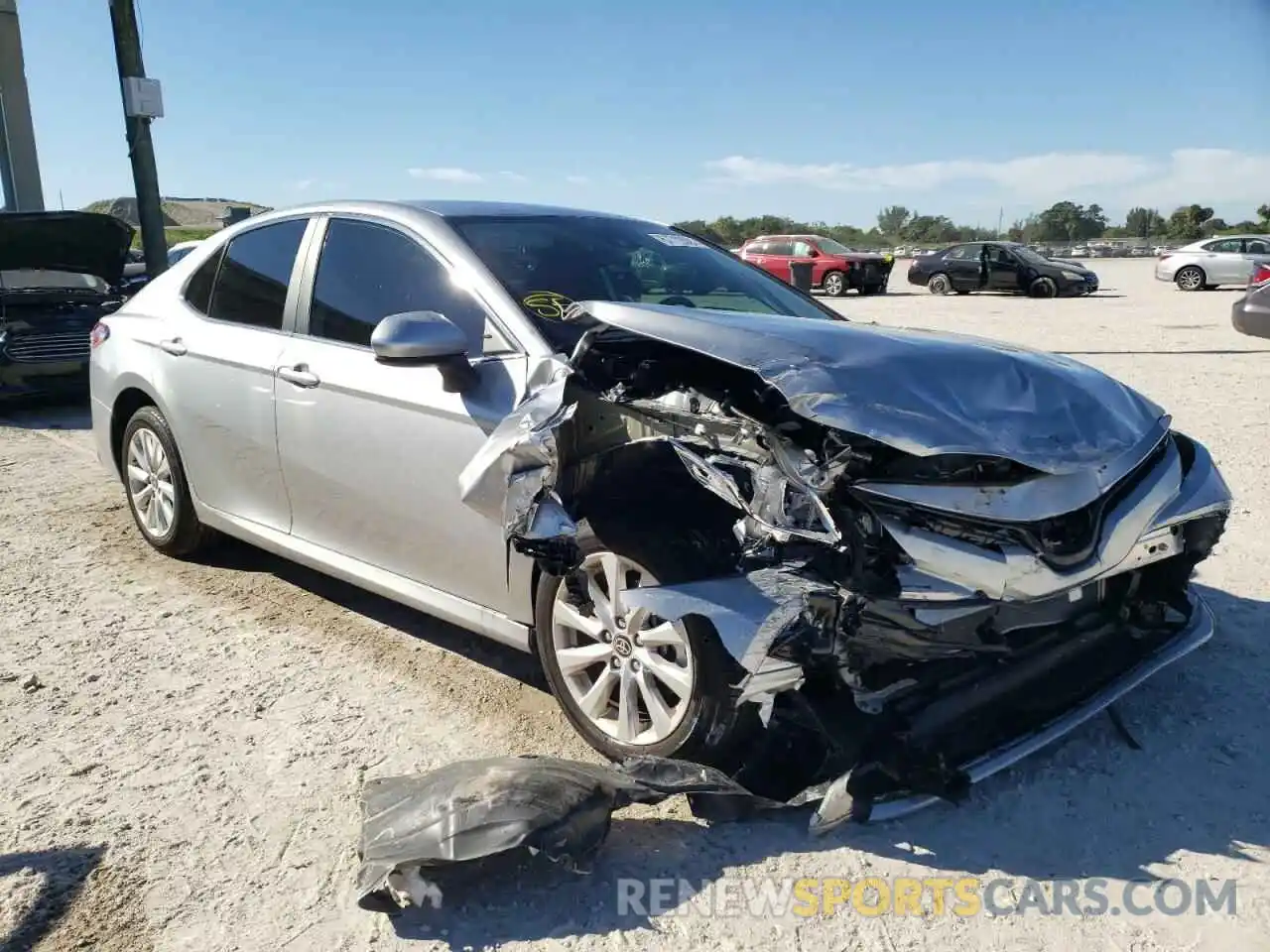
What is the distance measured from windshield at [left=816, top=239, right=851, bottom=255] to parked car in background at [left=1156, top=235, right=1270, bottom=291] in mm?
8093

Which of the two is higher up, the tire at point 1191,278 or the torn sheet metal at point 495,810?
the torn sheet metal at point 495,810

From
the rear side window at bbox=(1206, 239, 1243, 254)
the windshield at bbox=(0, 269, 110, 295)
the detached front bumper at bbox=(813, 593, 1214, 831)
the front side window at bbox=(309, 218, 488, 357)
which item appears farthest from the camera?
the rear side window at bbox=(1206, 239, 1243, 254)

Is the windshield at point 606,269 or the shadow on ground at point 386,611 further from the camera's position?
the shadow on ground at point 386,611

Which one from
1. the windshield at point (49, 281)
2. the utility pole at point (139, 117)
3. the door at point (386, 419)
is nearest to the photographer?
the door at point (386, 419)

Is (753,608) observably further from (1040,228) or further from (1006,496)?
(1040,228)

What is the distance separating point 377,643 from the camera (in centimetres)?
407

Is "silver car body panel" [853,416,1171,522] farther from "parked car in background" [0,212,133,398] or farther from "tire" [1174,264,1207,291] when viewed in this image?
"tire" [1174,264,1207,291]

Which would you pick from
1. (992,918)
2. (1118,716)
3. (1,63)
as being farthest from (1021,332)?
(1,63)

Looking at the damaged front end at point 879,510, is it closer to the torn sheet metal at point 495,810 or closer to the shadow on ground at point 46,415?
the torn sheet metal at point 495,810

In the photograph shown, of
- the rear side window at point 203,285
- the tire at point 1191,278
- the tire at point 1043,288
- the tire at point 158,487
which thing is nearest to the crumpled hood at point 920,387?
the rear side window at point 203,285

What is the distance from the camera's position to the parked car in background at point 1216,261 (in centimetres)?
2470

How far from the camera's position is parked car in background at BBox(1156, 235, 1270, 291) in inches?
973

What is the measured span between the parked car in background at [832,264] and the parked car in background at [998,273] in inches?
48.5

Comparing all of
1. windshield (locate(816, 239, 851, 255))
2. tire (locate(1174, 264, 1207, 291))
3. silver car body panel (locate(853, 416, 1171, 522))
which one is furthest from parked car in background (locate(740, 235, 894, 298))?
silver car body panel (locate(853, 416, 1171, 522))
